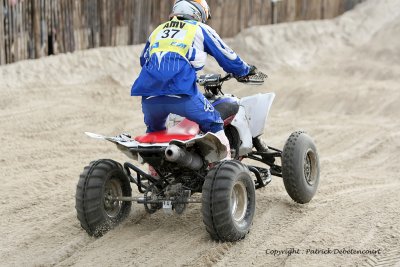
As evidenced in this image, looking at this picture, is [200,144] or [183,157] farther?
[200,144]

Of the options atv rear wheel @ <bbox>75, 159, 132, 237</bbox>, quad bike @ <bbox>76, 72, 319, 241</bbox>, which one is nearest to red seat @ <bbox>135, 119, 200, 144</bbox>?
quad bike @ <bbox>76, 72, 319, 241</bbox>

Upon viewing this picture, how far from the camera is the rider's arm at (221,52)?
619 centimetres

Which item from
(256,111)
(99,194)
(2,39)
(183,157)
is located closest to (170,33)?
(183,157)

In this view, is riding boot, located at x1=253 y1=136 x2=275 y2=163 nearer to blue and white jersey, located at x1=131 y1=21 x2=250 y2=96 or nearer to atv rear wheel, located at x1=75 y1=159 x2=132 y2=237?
blue and white jersey, located at x1=131 y1=21 x2=250 y2=96

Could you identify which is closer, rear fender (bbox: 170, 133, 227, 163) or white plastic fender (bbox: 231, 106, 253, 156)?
rear fender (bbox: 170, 133, 227, 163)

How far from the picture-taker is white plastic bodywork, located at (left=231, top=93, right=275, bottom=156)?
22.6 ft

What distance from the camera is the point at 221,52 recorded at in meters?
6.28

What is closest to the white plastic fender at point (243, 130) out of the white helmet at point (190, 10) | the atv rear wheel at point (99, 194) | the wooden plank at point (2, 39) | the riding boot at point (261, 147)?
the riding boot at point (261, 147)

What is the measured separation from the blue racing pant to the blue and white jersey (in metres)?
0.07

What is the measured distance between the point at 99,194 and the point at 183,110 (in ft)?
3.16

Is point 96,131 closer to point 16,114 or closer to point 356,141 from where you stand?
point 16,114

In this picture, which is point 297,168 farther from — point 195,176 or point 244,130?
point 195,176

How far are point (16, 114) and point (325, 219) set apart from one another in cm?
521

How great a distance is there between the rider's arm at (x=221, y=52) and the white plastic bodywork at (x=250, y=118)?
1.68 feet
